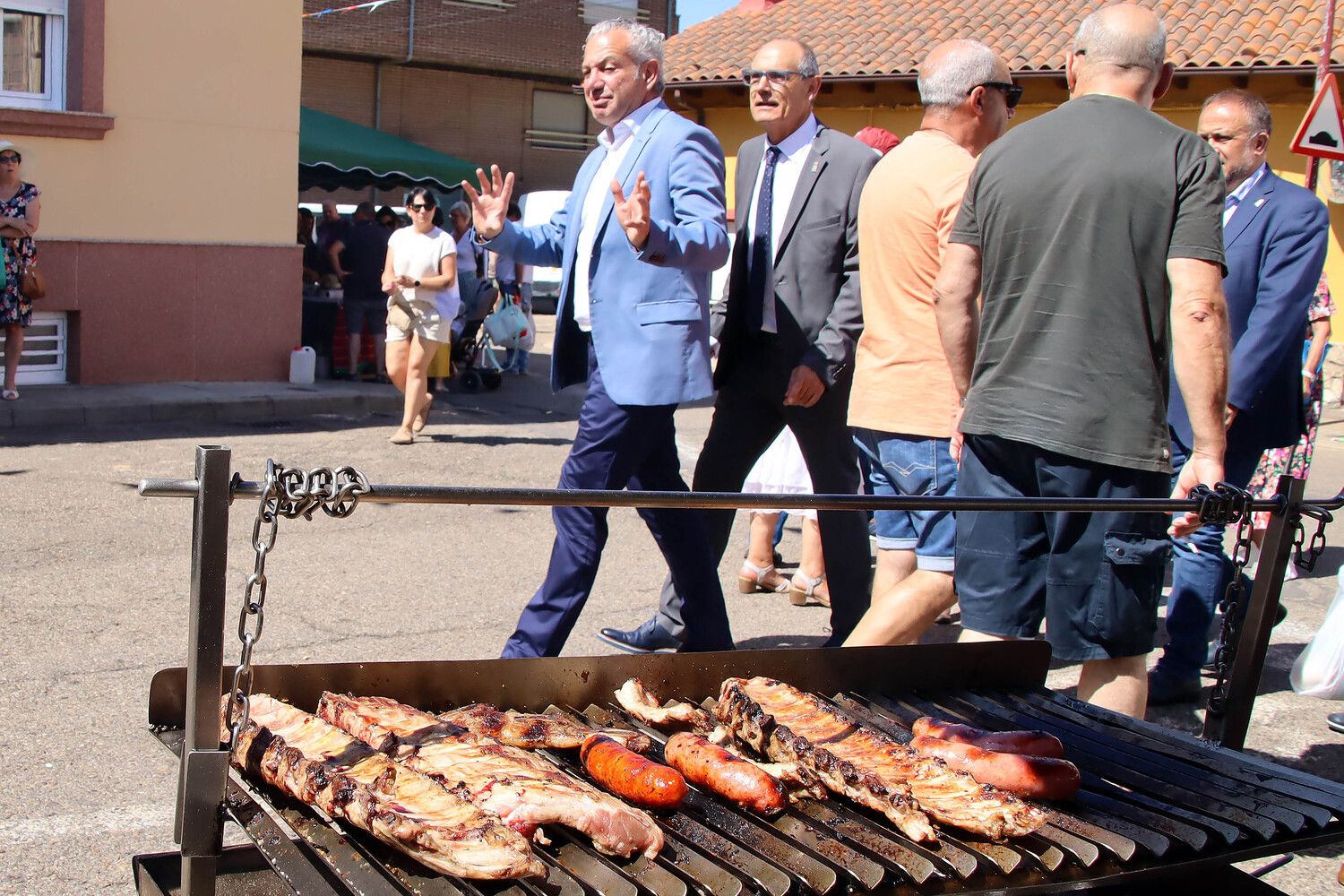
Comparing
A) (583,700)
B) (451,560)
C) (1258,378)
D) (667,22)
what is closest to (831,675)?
(583,700)

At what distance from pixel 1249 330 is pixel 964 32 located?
722 inches

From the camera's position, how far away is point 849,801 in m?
2.59

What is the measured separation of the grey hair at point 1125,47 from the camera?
3412mm

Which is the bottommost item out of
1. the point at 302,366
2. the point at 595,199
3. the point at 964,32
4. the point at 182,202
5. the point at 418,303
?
the point at 302,366

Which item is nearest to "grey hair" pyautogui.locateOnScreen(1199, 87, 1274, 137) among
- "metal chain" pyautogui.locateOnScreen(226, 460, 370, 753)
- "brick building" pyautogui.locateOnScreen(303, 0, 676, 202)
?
"metal chain" pyautogui.locateOnScreen(226, 460, 370, 753)

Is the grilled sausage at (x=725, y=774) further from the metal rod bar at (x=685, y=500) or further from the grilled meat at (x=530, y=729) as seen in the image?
the metal rod bar at (x=685, y=500)

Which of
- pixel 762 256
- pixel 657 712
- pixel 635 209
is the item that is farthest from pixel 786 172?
pixel 657 712

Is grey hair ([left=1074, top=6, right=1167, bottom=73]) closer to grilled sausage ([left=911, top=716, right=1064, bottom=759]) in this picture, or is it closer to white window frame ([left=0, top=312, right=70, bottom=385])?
grilled sausage ([left=911, top=716, right=1064, bottom=759])

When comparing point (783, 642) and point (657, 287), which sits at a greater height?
point (657, 287)

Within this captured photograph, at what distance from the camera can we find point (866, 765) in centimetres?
265

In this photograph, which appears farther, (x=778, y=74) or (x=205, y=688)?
(x=778, y=74)

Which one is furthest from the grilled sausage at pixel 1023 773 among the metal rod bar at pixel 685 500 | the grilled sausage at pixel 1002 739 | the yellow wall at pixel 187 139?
the yellow wall at pixel 187 139

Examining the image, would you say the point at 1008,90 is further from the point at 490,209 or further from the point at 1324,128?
the point at 1324,128

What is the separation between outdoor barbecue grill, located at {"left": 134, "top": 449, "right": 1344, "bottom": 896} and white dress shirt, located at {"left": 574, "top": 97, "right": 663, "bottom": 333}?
1769 millimetres
